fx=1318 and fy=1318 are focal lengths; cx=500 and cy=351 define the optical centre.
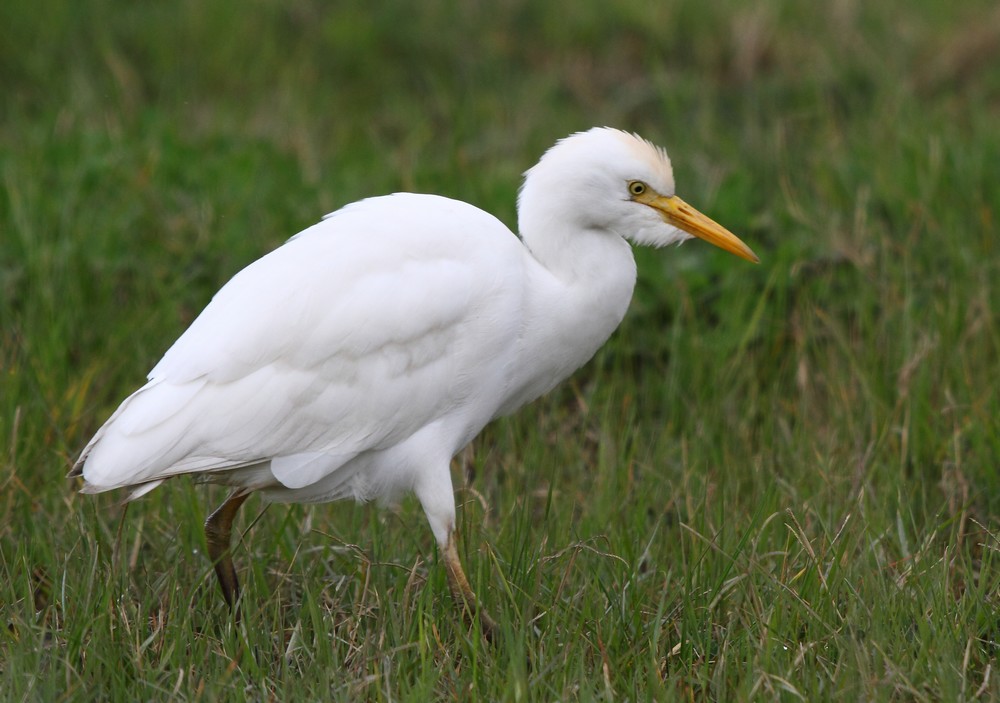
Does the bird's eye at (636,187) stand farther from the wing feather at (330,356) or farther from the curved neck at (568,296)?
the wing feather at (330,356)

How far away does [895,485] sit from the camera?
11.9ft

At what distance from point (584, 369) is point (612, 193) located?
4.63ft

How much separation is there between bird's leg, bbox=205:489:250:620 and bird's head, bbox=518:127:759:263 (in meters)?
1.07

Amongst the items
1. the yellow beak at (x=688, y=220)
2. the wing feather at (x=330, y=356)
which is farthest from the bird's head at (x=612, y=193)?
the wing feather at (x=330, y=356)

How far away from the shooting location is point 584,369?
187 inches

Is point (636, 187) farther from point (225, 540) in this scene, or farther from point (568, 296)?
point (225, 540)

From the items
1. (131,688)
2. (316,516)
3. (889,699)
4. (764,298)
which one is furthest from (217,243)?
(889,699)

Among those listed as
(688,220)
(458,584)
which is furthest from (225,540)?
(688,220)

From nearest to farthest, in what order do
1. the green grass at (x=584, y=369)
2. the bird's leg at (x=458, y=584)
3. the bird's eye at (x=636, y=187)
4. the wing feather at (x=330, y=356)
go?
the green grass at (x=584, y=369) → the wing feather at (x=330, y=356) → the bird's leg at (x=458, y=584) → the bird's eye at (x=636, y=187)

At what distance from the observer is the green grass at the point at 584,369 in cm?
305

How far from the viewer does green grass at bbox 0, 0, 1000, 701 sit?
3049 mm

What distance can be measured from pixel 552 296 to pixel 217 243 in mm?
2080

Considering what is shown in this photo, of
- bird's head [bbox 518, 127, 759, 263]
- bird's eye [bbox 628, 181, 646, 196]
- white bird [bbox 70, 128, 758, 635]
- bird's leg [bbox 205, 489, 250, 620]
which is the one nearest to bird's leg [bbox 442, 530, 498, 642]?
white bird [bbox 70, 128, 758, 635]

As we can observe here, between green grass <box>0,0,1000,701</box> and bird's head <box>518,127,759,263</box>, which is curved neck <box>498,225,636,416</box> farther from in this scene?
green grass <box>0,0,1000,701</box>
